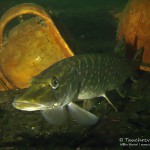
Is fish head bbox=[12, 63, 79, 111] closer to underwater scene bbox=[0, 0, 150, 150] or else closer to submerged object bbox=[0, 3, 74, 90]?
underwater scene bbox=[0, 0, 150, 150]

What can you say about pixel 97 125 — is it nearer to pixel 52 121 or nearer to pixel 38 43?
pixel 52 121

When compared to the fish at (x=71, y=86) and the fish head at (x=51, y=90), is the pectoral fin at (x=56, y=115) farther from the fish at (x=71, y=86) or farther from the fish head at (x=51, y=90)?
the fish head at (x=51, y=90)

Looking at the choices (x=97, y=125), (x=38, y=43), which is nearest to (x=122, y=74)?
(x=97, y=125)

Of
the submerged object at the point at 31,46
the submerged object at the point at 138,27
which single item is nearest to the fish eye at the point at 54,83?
the submerged object at the point at 31,46

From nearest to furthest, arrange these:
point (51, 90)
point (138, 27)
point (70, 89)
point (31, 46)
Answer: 1. point (51, 90)
2. point (70, 89)
3. point (31, 46)
4. point (138, 27)

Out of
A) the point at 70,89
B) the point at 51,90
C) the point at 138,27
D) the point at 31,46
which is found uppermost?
the point at 51,90

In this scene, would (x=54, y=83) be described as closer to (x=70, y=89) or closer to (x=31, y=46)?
(x=70, y=89)

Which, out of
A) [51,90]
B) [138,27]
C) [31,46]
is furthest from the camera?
[138,27]

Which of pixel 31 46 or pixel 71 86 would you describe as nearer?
pixel 71 86

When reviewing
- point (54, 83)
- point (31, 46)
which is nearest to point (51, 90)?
point (54, 83)
